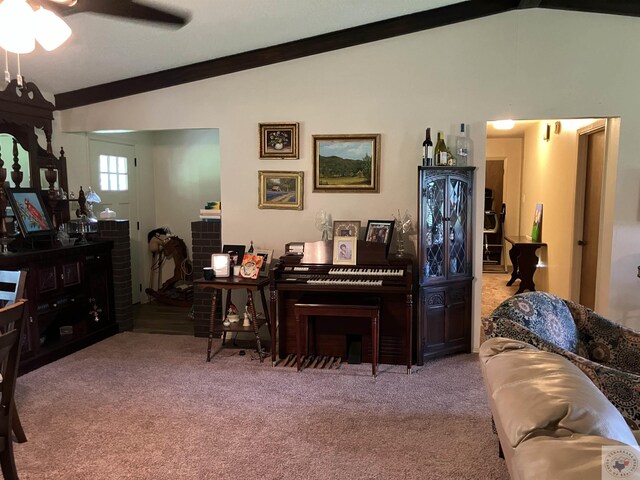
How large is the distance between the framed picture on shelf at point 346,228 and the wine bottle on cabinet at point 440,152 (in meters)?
0.87

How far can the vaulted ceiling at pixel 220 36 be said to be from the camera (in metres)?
3.48

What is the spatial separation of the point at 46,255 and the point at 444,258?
3.37 metres

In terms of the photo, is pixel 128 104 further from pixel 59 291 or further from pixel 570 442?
pixel 570 442

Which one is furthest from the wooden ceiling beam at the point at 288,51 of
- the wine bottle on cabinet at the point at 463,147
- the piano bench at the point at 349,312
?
the piano bench at the point at 349,312

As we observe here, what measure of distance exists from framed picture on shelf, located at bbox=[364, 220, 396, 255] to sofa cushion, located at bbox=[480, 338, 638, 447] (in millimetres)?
2538

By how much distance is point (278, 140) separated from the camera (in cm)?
446

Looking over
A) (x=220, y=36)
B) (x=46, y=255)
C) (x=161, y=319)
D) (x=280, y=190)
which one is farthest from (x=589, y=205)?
(x=46, y=255)

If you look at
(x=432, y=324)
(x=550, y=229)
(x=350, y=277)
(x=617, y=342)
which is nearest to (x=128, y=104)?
(x=350, y=277)

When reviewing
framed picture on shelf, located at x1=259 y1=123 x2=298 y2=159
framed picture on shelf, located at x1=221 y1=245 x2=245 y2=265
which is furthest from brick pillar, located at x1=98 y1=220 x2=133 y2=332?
framed picture on shelf, located at x1=259 y1=123 x2=298 y2=159

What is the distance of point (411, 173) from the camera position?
14.0 ft

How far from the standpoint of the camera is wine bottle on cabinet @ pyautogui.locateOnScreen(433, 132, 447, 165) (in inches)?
160

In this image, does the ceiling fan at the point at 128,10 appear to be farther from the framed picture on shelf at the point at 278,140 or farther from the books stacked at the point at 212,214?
the books stacked at the point at 212,214

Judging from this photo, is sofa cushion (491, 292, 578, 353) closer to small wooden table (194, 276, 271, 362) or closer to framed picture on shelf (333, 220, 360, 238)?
framed picture on shelf (333, 220, 360, 238)

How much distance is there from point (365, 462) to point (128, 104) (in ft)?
13.0
